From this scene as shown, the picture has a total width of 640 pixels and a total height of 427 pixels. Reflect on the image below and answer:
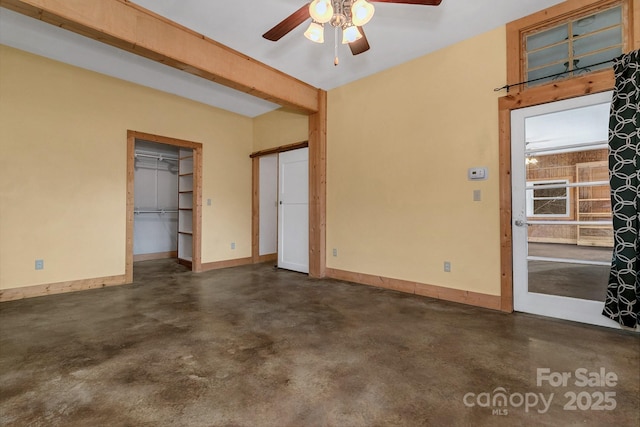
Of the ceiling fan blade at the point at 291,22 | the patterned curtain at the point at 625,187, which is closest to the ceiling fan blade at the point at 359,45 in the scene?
the ceiling fan blade at the point at 291,22

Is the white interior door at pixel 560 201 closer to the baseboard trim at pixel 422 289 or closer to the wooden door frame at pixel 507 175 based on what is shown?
the wooden door frame at pixel 507 175

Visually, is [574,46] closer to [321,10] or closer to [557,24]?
[557,24]

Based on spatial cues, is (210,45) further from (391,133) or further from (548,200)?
(548,200)

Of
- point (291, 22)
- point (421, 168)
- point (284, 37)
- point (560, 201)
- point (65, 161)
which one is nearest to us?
point (291, 22)

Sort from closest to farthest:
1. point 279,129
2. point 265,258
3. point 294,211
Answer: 1. point 294,211
2. point 279,129
3. point 265,258

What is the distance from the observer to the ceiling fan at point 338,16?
190 cm

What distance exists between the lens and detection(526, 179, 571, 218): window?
9.18 ft

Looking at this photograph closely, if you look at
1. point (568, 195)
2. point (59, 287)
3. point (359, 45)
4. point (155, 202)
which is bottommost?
point (59, 287)

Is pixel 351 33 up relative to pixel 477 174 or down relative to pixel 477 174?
up

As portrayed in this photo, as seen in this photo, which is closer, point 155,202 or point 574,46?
point 574,46

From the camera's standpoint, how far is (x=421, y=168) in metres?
3.60

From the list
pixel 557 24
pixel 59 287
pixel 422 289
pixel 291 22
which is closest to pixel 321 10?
pixel 291 22

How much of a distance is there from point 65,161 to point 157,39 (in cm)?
225

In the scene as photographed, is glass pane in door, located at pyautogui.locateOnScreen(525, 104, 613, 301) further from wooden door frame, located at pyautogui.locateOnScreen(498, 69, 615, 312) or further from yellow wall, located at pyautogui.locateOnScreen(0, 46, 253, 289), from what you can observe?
yellow wall, located at pyautogui.locateOnScreen(0, 46, 253, 289)
